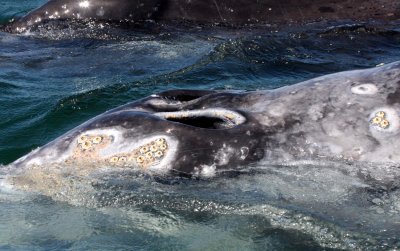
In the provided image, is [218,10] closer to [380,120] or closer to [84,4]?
[84,4]

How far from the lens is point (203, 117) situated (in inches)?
212

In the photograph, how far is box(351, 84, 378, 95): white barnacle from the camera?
5293 millimetres

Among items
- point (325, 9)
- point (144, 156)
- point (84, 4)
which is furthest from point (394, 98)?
point (84, 4)

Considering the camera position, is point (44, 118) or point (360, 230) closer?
point (360, 230)

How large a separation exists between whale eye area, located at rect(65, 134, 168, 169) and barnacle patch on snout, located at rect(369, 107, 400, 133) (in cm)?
143

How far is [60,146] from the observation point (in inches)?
217

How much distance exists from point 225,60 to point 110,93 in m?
1.94

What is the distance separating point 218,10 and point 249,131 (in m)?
7.11

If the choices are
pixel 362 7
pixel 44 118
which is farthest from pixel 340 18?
pixel 44 118

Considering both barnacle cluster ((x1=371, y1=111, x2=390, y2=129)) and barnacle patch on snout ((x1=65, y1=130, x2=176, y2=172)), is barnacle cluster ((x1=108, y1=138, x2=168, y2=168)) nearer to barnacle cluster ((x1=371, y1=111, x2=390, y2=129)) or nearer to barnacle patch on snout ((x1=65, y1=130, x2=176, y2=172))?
barnacle patch on snout ((x1=65, y1=130, x2=176, y2=172))

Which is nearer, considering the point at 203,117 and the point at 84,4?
the point at 203,117

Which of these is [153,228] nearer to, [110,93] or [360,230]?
[360,230]

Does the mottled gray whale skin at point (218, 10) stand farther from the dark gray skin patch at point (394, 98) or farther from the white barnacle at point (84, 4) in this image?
the dark gray skin patch at point (394, 98)

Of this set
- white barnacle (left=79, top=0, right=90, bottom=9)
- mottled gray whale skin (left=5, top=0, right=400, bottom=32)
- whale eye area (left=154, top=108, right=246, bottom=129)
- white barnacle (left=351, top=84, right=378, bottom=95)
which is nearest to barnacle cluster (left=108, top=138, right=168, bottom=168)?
whale eye area (left=154, top=108, right=246, bottom=129)
